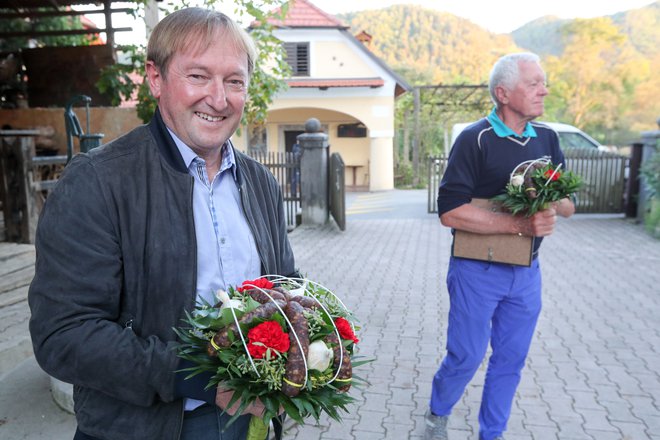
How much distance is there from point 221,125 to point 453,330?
209 cm

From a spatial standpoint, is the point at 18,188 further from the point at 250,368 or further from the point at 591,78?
the point at 591,78

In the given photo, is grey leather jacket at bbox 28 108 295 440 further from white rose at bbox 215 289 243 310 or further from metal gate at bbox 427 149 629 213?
metal gate at bbox 427 149 629 213

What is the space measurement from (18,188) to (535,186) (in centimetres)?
632

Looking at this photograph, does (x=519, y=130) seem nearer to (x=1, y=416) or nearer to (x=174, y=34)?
(x=174, y=34)

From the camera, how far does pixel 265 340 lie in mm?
1358

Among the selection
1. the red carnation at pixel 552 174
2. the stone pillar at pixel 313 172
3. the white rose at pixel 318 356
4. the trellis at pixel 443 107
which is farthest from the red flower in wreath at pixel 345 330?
the trellis at pixel 443 107

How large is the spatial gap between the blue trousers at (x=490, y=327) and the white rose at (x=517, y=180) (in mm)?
470

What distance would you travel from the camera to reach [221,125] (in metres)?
1.72

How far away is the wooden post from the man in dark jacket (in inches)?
236

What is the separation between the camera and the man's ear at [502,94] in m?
3.13

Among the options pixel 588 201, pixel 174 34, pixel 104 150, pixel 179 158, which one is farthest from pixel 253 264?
pixel 588 201

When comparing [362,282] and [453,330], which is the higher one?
[453,330]

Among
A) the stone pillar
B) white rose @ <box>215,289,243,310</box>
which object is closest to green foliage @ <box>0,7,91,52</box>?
the stone pillar

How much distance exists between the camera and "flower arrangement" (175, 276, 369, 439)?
1.37 meters
